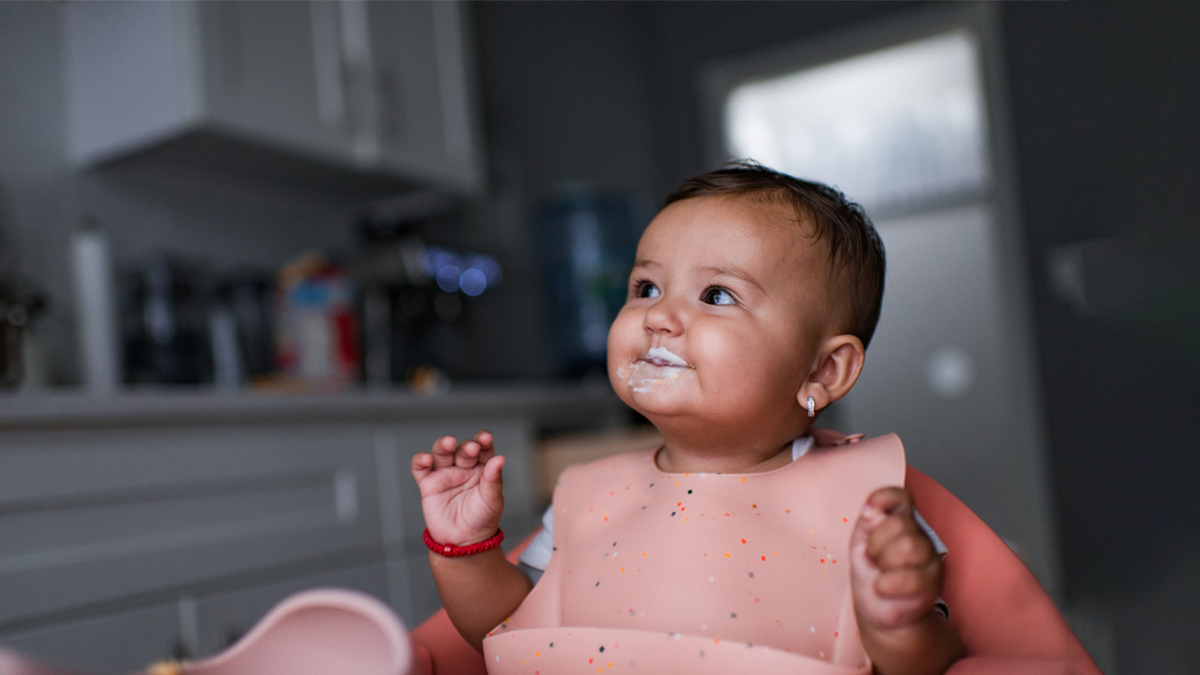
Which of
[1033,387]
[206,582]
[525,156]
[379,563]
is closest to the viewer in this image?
[206,582]

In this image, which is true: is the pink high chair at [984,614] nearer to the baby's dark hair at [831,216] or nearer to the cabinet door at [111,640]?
the baby's dark hair at [831,216]

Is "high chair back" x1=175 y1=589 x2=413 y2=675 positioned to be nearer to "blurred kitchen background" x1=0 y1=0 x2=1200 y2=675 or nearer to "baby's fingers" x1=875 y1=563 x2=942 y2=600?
"baby's fingers" x1=875 y1=563 x2=942 y2=600

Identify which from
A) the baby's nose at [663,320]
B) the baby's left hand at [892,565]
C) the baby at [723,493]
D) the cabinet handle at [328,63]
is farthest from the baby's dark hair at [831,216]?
the cabinet handle at [328,63]

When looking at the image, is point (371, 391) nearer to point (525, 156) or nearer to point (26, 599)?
point (26, 599)

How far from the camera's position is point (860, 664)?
48 centimetres

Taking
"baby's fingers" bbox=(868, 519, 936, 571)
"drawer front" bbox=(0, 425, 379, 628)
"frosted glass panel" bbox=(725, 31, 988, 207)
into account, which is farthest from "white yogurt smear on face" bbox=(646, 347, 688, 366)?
"frosted glass panel" bbox=(725, 31, 988, 207)

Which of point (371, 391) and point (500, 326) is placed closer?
point (371, 391)

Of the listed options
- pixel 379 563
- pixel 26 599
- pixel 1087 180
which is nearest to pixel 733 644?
pixel 1087 180

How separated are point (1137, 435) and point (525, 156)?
2.40 metres

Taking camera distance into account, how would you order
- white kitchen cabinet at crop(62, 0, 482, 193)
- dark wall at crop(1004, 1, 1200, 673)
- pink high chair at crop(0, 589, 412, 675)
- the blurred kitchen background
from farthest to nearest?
white kitchen cabinet at crop(62, 0, 482, 193)
the blurred kitchen background
dark wall at crop(1004, 1, 1200, 673)
pink high chair at crop(0, 589, 412, 675)

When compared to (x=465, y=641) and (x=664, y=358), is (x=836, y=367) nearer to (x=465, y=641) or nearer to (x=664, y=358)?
(x=664, y=358)

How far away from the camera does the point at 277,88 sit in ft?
5.67

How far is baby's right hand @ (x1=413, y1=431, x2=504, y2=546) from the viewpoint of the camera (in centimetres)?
57

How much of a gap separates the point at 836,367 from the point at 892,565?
26 centimetres
